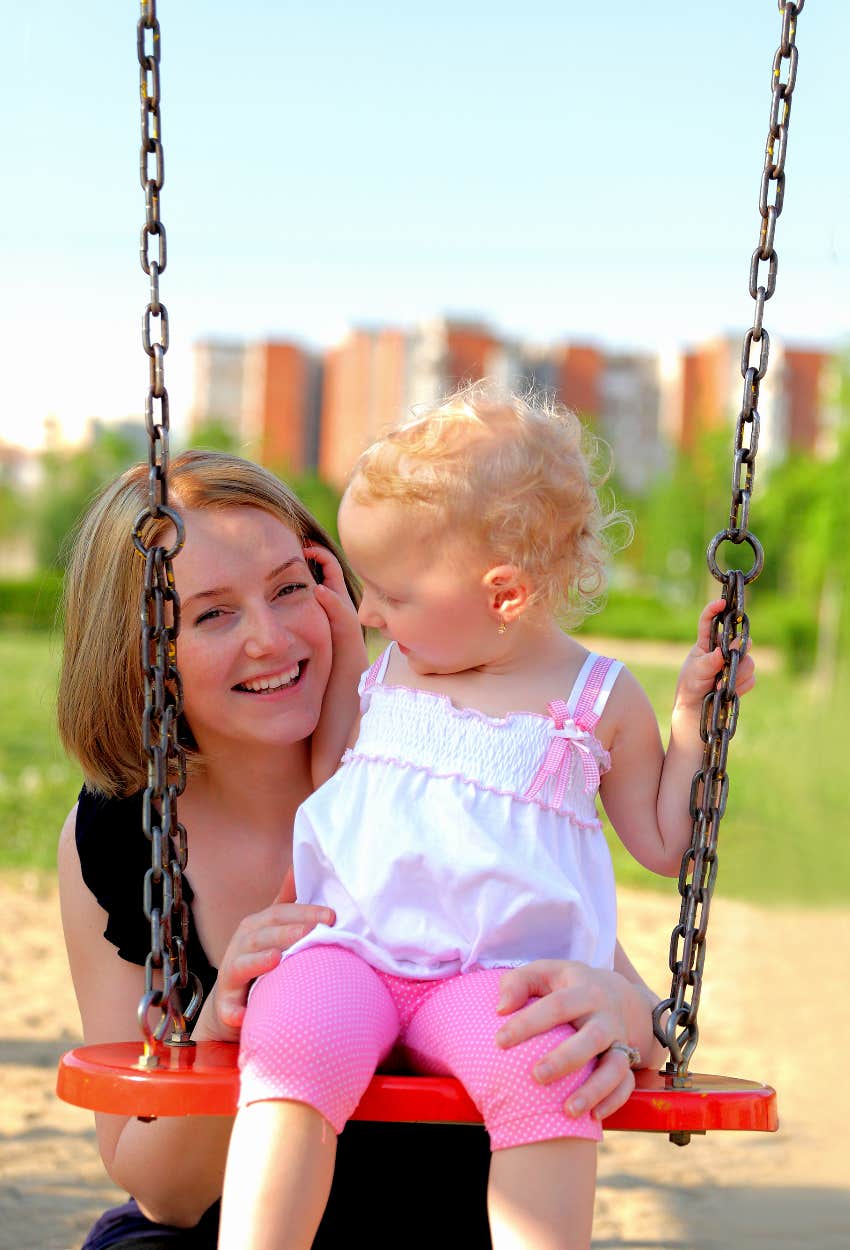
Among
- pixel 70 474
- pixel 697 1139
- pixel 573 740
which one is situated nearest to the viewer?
pixel 573 740

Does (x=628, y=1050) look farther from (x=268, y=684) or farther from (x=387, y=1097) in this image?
(x=268, y=684)

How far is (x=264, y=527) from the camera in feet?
7.42

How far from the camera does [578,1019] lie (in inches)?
70.1

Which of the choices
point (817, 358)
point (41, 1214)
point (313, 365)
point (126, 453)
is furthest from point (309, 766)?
point (817, 358)

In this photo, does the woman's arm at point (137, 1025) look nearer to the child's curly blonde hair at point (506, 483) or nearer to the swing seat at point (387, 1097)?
the swing seat at point (387, 1097)

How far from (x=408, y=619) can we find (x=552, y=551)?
0.68 feet

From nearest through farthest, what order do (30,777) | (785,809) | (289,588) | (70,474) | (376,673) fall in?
(376,673) < (289,588) < (30,777) < (785,809) < (70,474)

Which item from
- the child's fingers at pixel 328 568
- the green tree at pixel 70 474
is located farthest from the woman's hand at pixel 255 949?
the green tree at pixel 70 474

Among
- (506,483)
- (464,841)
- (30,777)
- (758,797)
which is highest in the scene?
(506,483)

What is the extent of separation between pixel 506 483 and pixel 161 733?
0.53 m

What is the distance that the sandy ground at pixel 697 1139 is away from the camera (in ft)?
13.9

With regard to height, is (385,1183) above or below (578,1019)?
below

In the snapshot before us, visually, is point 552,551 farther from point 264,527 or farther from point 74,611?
point 74,611

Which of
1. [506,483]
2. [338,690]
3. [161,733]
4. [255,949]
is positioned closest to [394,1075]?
[255,949]
